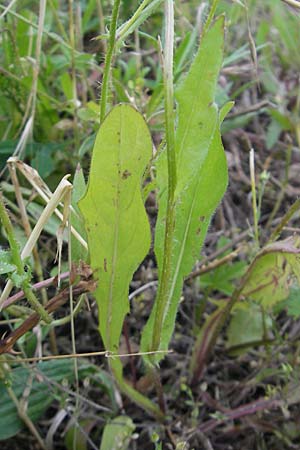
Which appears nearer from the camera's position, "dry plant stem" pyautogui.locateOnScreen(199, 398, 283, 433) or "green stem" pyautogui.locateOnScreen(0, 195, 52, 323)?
"green stem" pyautogui.locateOnScreen(0, 195, 52, 323)

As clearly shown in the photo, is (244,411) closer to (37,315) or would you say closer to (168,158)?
(37,315)

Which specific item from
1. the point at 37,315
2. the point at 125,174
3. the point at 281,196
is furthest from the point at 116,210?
the point at 281,196

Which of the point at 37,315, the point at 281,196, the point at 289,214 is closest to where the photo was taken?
the point at 37,315

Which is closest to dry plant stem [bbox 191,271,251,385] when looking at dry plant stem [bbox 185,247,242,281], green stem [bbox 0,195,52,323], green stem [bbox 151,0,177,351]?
dry plant stem [bbox 185,247,242,281]

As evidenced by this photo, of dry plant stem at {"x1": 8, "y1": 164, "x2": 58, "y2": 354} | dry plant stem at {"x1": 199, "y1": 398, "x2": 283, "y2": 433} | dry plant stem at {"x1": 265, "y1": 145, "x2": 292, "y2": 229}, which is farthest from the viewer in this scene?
dry plant stem at {"x1": 265, "y1": 145, "x2": 292, "y2": 229}

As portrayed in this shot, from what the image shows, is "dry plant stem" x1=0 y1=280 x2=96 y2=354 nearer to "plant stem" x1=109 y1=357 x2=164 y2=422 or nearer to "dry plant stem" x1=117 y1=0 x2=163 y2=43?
"plant stem" x1=109 y1=357 x2=164 y2=422

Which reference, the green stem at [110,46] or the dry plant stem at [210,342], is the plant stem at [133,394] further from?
the green stem at [110,46]

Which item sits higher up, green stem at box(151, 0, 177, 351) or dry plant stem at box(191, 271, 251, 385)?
green stem at box(151, 0, 177, 351)
